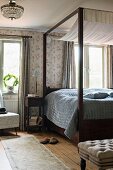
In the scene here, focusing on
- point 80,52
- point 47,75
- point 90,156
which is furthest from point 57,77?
point 90,156

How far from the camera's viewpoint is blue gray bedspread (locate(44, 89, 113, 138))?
3.98m

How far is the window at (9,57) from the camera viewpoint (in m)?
6.10

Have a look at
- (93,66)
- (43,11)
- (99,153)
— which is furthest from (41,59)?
(99,153)

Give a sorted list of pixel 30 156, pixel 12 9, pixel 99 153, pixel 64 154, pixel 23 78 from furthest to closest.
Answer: pixel 23 78 < pixel 12 9 < pixel 64 154 < pixel 30 156 < pixel 99 153

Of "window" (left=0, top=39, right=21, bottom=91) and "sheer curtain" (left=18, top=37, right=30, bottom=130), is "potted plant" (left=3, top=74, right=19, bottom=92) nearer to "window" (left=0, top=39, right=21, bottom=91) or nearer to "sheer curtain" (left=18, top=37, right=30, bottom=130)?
"window" (left=0, top=39, right=21, bottom=91)

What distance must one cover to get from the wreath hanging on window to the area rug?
5.85 feet

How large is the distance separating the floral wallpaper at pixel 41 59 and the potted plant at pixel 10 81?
37cm

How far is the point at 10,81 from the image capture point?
612cm

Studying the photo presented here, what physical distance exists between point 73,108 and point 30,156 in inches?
42.5

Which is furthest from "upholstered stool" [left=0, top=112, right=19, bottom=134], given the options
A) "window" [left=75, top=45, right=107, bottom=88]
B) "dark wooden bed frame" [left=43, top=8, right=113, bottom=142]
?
"window" [left=75, top=45, right=107, bottom=88]

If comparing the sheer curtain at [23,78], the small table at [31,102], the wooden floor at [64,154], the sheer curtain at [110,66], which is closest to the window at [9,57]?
the sheer curtain at [23,78]

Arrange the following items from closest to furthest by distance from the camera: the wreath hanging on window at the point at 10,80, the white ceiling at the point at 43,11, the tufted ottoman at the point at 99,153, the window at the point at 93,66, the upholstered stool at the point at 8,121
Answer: the tufted ottoman at the point at 99,153, the white ceiling at the point at 43,11, the upholstered stool at the point at 8,121, the wreath hanging on window at the point at 10,80, the window at the point at 93,66

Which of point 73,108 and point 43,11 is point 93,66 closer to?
point 43,11

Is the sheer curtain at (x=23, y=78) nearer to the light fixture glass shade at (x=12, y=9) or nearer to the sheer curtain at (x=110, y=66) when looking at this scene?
the light fixture glass shade at (x=12, y=9)
